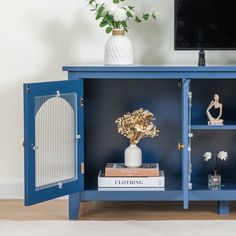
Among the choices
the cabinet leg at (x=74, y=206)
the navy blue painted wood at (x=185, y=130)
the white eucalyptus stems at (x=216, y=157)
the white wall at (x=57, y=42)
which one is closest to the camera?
the navy blue painted wood at (x=185, y=130)

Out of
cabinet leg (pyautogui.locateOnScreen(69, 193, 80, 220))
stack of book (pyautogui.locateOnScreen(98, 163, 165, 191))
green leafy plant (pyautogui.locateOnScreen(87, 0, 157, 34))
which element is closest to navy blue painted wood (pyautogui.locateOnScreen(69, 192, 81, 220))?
cabinet leg (pyautogui.locateOnScreen(69, 193, 80, 220))

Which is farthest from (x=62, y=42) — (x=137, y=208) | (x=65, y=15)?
(x=137, y=208)

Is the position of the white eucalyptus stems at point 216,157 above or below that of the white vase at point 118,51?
below

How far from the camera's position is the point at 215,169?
8.30 ft

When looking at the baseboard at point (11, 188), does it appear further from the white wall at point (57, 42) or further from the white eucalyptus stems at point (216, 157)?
the white eucalyptus stems at point (216, 157)

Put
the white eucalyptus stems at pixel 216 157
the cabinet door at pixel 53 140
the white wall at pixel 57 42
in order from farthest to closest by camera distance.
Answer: the white wall at pixel 57 42 → the white eucalyptus stems at pixel 216 157 → the cabinet door at pixel 53 140

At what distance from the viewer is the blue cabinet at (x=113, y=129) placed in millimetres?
2195

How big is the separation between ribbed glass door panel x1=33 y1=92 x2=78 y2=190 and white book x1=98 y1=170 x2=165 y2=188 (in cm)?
13

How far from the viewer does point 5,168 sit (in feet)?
8.77

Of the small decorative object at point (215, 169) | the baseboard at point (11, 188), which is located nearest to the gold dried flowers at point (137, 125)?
the small decorative object at point (215, 169)

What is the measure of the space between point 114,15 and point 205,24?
39 centimetres

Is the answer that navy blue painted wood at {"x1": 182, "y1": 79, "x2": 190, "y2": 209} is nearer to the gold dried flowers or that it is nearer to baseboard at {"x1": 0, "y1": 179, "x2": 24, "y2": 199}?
the gold dried flowers

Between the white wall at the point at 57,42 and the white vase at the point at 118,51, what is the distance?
242mm

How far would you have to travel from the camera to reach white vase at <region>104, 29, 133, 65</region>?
92.4 inches
